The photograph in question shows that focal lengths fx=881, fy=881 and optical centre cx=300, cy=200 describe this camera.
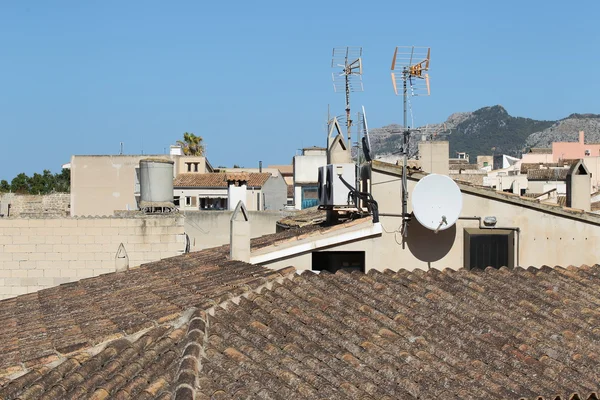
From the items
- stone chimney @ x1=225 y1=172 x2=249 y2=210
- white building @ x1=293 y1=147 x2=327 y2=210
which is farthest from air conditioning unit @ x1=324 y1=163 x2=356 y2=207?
white building @ x1=293 y1=147 x2=327 y2=210

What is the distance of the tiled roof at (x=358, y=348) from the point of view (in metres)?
9.07

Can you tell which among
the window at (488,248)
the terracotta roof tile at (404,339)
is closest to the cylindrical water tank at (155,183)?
the window at (488,248)

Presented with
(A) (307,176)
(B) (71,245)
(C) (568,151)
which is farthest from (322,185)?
(C) (568,151)

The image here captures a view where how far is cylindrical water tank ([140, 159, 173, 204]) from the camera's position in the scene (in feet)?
79.8

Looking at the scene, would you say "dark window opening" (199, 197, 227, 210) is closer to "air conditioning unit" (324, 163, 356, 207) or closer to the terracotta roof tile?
"air conditioning unit" (324, 163, 356, 207)

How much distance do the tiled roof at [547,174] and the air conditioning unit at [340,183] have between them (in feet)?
115

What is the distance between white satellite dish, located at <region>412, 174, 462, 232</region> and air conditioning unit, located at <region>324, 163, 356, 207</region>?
2.00 meters

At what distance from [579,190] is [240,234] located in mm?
7271

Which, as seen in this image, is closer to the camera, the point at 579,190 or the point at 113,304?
the point at 113,304

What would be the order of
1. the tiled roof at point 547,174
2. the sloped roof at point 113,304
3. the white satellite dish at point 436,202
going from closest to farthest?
1. the sloped roof at point 113,304
2. the white satellite dish at point 436,202
3. the tiled roof at point 547,174

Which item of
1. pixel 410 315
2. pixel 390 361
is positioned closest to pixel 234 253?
pixel 410 315

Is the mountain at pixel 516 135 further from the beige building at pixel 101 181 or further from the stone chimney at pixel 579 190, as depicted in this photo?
the stone chimney at pixel 579 190

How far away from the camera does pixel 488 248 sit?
50.2 ft

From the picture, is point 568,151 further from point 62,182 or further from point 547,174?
point 62,182
